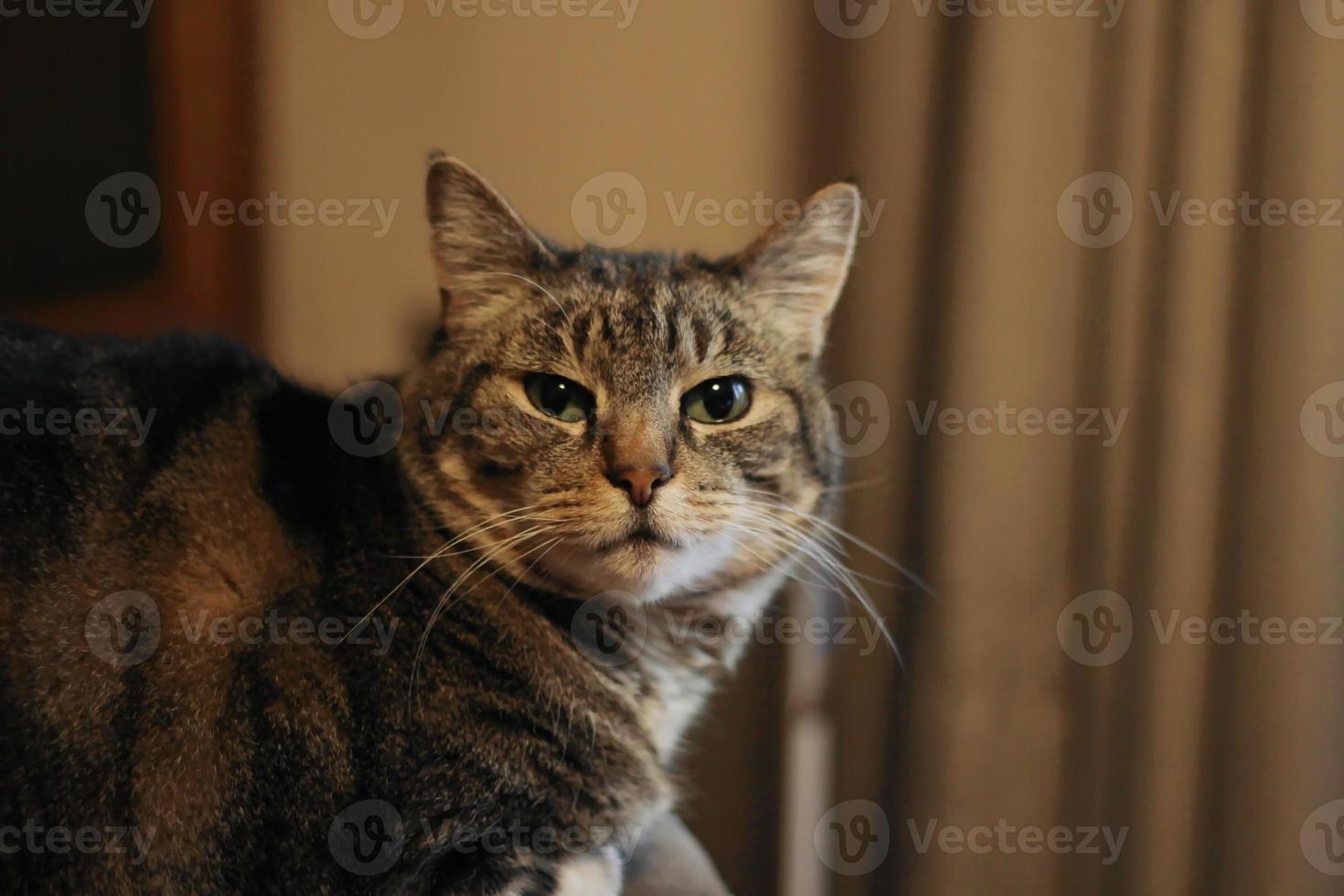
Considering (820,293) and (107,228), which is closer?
(820,293)

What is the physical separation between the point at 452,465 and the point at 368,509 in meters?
0.11

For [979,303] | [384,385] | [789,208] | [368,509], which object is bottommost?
[368,509]

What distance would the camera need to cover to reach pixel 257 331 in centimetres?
224

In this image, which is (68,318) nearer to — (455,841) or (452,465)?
(452,465)

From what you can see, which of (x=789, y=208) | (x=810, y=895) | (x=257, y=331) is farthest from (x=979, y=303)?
(x=257, y=331)
